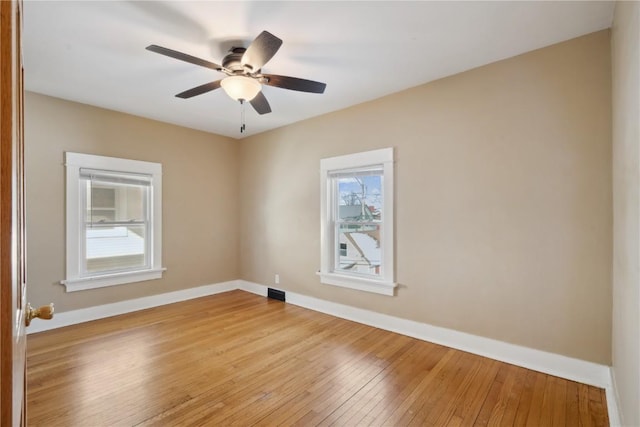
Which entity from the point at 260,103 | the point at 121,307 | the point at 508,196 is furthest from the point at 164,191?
the point at 508,196

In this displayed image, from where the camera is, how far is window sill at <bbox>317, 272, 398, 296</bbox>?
3396 millimetres

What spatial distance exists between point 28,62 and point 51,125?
0.95 meters

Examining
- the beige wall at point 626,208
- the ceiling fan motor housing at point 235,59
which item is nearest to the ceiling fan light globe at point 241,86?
the ceiling fan motor housing at point 235,59

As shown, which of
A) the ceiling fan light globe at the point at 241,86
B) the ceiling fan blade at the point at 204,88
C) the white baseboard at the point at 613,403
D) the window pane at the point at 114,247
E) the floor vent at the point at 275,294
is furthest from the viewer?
the floor vent at the point at 275,294

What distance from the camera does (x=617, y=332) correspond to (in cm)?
198

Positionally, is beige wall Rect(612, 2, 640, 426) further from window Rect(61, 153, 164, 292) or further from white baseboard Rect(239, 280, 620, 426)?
window Rect(61, 153, 164, 292)

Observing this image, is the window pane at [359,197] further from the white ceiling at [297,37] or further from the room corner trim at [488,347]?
the room corner trim at [488,347]

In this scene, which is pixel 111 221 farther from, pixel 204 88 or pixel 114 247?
pixel 204 88

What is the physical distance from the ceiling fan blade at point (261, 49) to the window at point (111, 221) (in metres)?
2.72

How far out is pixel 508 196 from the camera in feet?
8.71

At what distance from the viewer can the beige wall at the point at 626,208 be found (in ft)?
4.63

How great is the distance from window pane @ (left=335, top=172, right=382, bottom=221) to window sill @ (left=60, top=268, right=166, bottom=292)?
2756 millimetres

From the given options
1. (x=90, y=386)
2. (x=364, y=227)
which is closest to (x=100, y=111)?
(x=90, y=386)

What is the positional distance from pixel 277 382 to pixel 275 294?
229 cm
